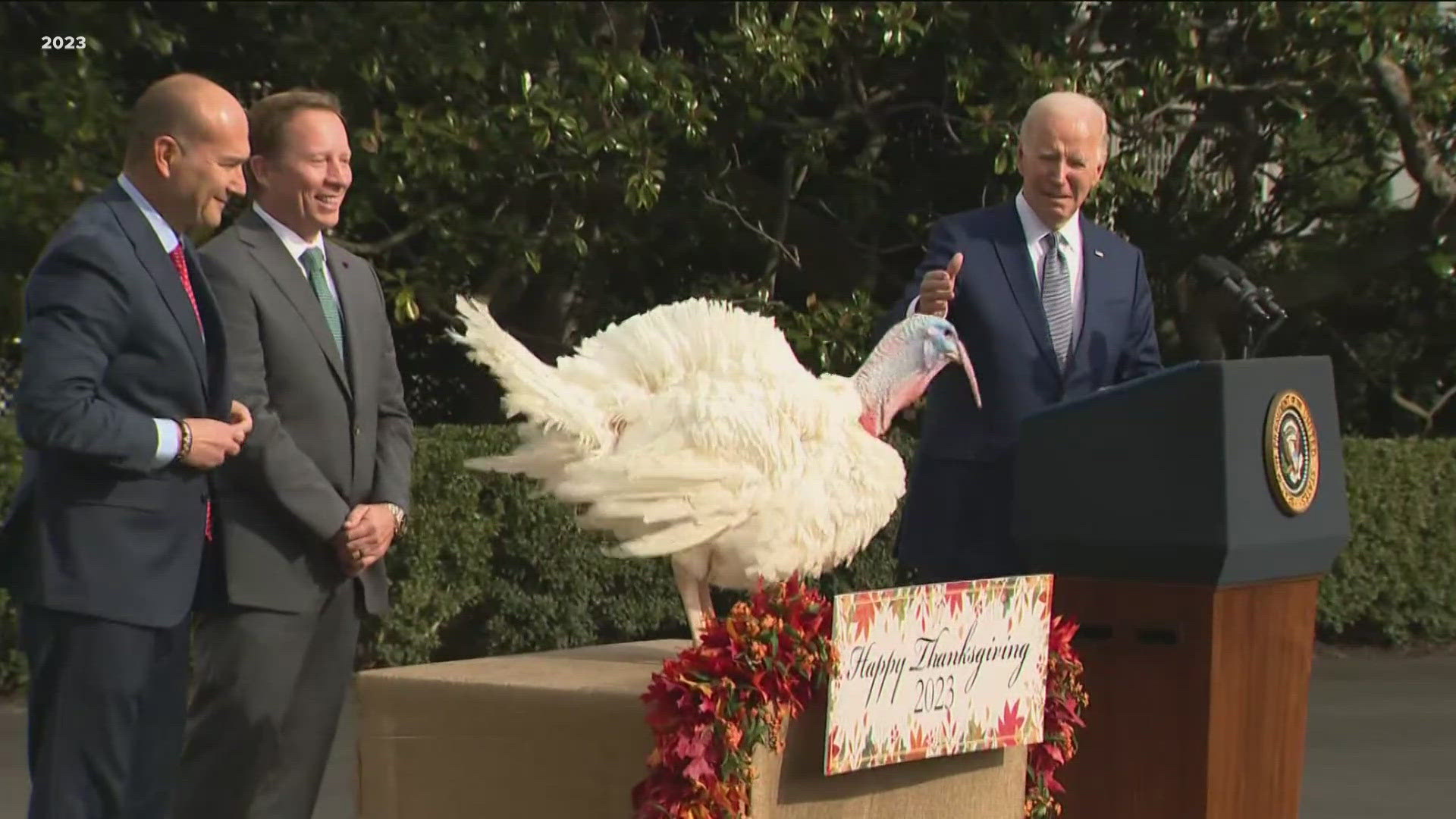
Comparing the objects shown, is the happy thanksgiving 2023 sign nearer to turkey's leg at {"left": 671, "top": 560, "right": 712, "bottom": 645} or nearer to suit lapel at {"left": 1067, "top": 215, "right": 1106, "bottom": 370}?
turkey's leg at {"left": 671, "top": 560, "right": 712, "bottom": 645}

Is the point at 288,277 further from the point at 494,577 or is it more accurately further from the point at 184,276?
the point at 494,577

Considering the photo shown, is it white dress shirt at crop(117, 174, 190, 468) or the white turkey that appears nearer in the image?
white dress shirt at crop(117, 174, 190, 468)

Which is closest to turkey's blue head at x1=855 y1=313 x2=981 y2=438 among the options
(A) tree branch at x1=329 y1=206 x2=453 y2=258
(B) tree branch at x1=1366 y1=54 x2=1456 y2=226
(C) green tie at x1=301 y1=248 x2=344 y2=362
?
(C) green tie at x1=301 y1=248 x2=344 y2=362

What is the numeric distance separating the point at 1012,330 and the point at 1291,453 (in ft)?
2.37

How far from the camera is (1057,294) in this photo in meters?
4.66

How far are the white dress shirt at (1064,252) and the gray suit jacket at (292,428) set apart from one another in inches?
59.7

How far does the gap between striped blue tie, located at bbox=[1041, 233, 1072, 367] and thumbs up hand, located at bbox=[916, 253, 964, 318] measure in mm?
302

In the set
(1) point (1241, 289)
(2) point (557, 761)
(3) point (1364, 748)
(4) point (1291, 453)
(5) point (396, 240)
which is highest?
(5) point (396, 240)

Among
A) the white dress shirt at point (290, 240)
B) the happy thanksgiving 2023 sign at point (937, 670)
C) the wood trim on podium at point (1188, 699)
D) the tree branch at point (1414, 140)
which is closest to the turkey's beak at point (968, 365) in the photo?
the wood trim on podium at point (1188, 699)

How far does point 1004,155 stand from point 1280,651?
4.87 metres

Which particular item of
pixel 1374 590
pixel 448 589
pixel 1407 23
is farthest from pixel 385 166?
pixel 1374 590

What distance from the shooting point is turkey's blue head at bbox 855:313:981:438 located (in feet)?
14.1

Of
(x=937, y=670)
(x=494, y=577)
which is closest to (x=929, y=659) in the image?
(x=937, y=670)

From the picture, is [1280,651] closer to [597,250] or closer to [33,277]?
[33,277]
